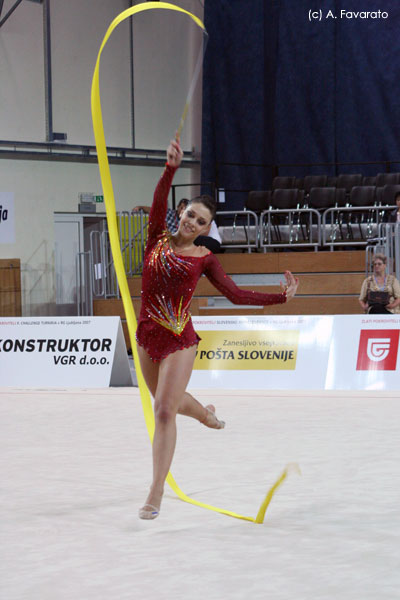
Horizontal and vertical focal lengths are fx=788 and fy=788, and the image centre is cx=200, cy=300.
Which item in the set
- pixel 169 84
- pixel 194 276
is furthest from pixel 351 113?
pixel 194 276

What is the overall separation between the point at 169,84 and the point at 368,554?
1531 cm

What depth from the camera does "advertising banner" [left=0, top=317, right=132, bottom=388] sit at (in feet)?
30.2

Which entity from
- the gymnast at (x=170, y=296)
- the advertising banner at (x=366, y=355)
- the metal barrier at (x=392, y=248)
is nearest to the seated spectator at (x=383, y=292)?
the metal barrier at (x=392, y=248)

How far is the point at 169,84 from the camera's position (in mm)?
17219

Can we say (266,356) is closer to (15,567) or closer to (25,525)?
(25,525)

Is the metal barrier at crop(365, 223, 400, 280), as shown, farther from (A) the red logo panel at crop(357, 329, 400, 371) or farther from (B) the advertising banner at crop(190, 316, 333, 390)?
(B) the advertising banner at crop(190, 316, 333, 390)

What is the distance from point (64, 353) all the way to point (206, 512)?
228 inches

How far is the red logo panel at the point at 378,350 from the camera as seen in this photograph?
837cm

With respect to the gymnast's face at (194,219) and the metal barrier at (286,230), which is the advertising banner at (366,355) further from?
the gymnast's face at (194,219)

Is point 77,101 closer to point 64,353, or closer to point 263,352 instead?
point 64,353

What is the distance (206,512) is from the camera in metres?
3.79

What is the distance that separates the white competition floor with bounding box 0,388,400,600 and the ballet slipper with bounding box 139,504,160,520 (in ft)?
0.19

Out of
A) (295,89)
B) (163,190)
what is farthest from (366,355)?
(295,89)

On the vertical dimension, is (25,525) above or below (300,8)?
below
